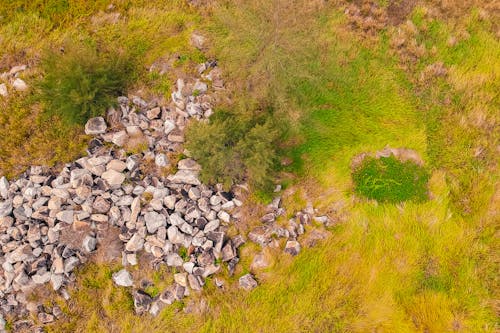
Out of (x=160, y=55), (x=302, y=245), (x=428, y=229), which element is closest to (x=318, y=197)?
(x=302, y=245)

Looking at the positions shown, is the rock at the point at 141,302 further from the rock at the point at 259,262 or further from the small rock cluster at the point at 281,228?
the small rock cluster at the point at 281,228

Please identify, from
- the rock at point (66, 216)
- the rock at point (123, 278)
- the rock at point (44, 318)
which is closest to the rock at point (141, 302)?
the rock at point (123, 278)

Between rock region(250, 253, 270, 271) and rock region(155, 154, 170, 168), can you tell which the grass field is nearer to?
rock region(250, 253, 270, 271)

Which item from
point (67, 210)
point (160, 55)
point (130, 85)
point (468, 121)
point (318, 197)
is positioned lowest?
point (67, 210)

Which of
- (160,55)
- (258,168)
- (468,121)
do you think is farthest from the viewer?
(160,55)

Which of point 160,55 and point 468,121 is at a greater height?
point 468,121

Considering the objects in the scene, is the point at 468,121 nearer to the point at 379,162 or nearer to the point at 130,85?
the point at 379,162

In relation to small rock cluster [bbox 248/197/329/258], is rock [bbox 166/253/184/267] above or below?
below

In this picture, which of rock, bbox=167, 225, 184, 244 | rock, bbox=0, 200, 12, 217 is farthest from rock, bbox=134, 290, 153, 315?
rock, bbox=0, 200, 12, 217
